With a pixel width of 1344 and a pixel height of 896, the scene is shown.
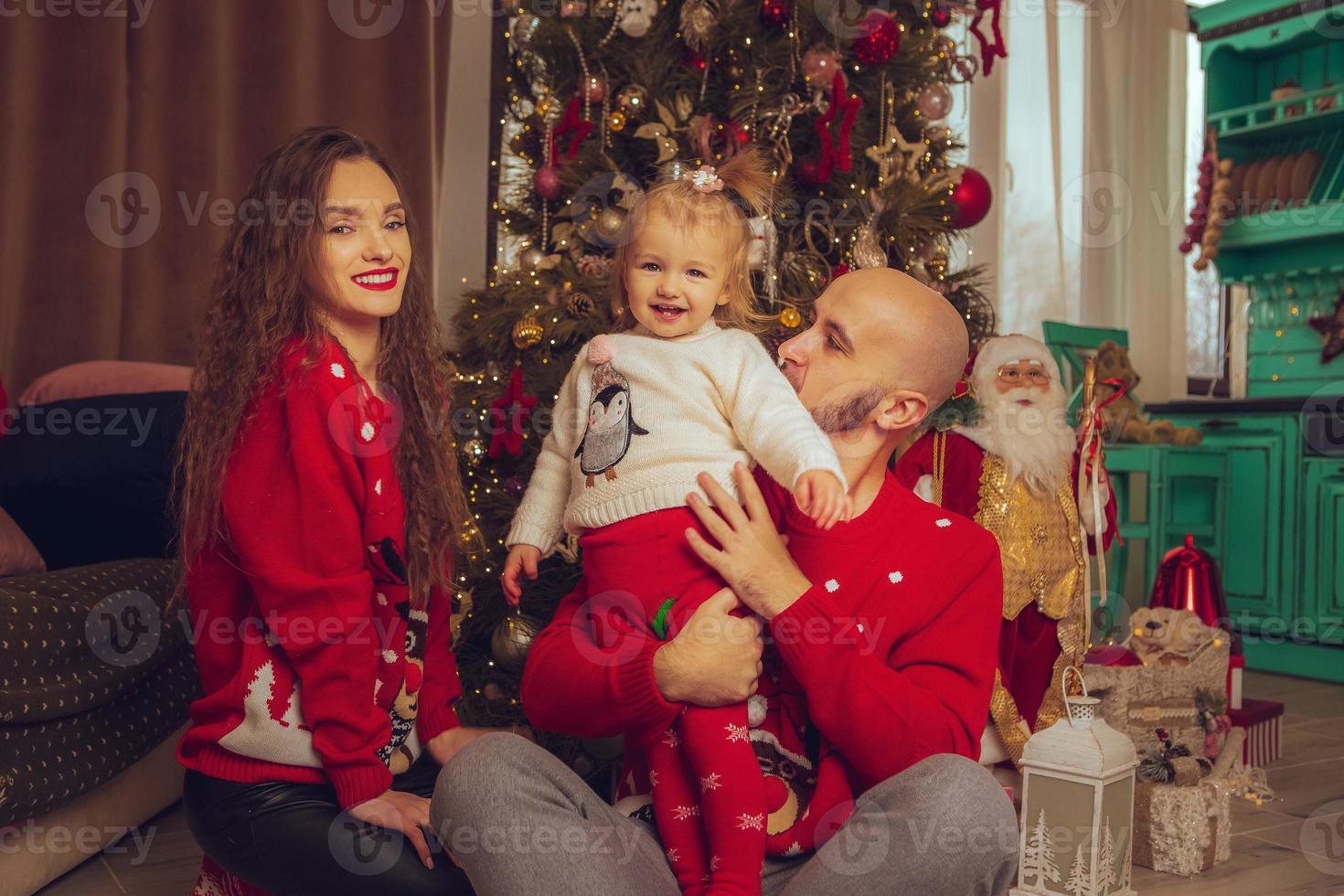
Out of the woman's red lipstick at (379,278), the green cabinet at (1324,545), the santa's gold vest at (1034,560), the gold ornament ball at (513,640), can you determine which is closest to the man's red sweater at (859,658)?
the woman's red lipstick at (379,278)

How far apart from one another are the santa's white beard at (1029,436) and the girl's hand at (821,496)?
1.30 meters

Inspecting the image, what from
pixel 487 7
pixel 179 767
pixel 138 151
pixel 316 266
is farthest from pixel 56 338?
pixel 316 266

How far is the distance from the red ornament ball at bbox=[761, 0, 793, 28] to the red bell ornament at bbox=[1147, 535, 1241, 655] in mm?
1833

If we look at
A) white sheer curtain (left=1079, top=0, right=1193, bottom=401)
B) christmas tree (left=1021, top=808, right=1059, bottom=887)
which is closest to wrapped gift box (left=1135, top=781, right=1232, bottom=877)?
christmas tree (left=1021, top=808, right=1059, bottom=887)

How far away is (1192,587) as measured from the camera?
3.24 metres

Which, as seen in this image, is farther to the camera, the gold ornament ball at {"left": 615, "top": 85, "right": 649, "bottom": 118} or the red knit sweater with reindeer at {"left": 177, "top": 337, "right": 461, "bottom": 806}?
the gold ornament ball at {"left": 615, "top": 85, "right": 649, "bottom": 118}

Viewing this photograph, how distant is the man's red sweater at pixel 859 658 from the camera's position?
3.95 feet

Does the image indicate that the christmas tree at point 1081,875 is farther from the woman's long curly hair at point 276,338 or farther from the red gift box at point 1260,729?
the red gift box at point 1260,729

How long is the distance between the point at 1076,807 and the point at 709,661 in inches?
36.1

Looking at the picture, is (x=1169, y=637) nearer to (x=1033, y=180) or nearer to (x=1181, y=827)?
(x=1181, y=827)

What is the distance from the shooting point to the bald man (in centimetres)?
119

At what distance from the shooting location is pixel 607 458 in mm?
1403

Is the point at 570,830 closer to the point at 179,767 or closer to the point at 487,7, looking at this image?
the point at 179,767

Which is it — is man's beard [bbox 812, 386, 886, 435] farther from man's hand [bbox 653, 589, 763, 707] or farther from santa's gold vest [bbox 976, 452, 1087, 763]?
santa's gold vest [bbox 976, 452, 1087, 763]
